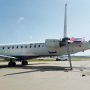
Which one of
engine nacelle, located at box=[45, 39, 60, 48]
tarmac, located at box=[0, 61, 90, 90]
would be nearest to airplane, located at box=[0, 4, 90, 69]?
engine nacelle, located at box=[45, 39, 60, 48]

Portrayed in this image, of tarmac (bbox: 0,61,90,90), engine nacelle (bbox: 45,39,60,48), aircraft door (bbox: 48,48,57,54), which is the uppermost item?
engine nacelle (bbox: 45,39,60,48)

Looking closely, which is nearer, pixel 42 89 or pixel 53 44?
pixel 42 89

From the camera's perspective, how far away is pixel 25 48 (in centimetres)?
1780

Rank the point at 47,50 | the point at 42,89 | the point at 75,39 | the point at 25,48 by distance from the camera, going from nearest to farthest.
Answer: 1. the point at 42,89
2. the point at 75,39
3. the point at 47,50
4. the point at 25,48

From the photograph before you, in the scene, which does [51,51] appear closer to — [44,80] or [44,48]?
[44,48]

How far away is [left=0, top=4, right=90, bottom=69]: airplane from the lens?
14250mm

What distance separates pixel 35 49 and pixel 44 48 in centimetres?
169

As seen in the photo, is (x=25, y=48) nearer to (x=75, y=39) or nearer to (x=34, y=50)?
(x=34, y=50)

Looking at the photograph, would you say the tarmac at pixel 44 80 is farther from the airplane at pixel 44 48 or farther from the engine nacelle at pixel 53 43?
the engine nacelle at pixel 53 43

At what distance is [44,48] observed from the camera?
16.4 m

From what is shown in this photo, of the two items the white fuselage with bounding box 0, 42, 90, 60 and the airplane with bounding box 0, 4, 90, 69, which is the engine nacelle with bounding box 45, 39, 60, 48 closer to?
the airplane with bounding box 0, 4, 90, 69

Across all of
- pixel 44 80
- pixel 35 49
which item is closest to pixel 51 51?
pixel 35 49

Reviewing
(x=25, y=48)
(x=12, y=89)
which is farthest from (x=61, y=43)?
(x=12, y=89)

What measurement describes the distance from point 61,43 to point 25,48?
6901 millimetres
